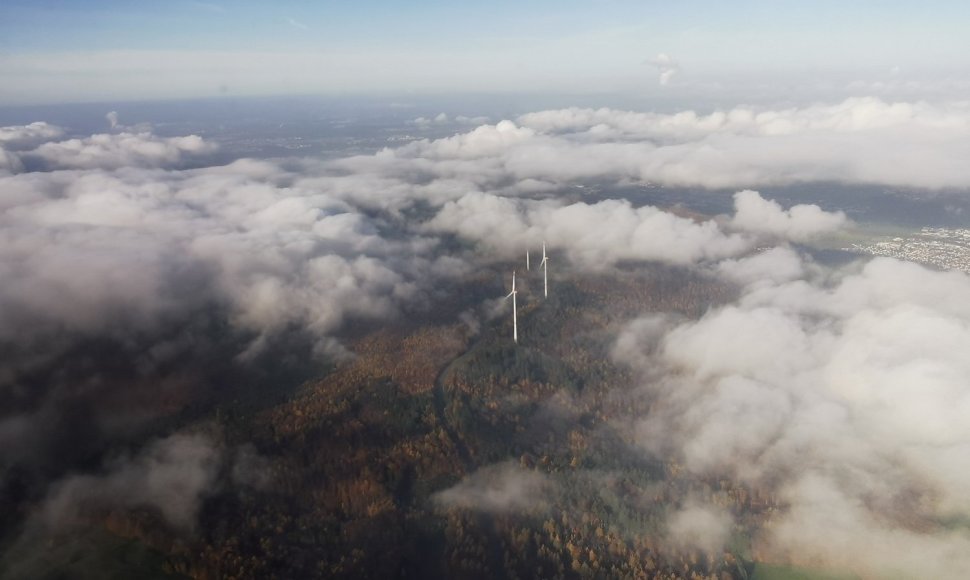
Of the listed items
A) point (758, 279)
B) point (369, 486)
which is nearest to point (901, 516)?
point (369, 486)

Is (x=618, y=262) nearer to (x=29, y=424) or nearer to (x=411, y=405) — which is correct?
(x=411, y=405)

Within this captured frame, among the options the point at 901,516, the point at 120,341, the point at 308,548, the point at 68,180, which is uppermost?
the point at 68,180

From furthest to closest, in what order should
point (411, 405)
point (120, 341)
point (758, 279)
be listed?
point (758, 279)
point (120, 341)
point (411, 405)

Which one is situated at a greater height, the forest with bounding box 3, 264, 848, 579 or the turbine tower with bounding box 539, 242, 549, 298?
the turbine tower with bounding box 539, 242, 549, 298

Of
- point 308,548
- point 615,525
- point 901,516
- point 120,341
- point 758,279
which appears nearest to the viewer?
point 308,548

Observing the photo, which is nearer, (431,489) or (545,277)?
(431,489)

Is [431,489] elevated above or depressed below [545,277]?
below

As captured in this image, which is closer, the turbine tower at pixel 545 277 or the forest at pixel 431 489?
the forest at pixel 431 489

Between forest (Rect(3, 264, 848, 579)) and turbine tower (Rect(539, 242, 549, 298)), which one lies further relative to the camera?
turbine tower (Rect(539, 242, 549, 298))

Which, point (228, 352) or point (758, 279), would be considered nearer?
point (228, 352)

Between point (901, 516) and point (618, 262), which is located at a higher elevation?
point (618, 262)

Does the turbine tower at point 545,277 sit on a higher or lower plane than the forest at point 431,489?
higher
